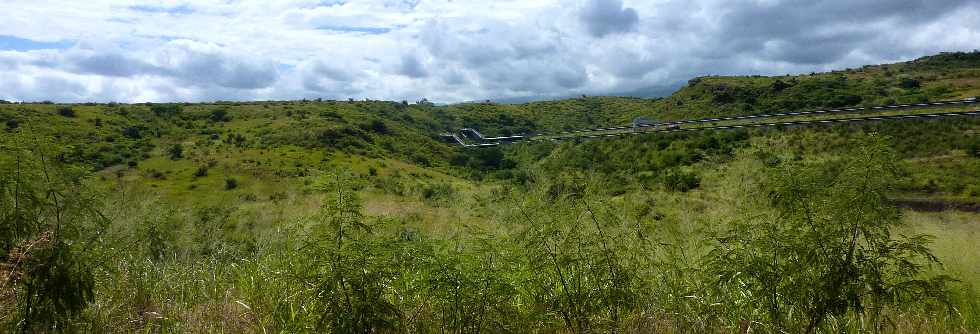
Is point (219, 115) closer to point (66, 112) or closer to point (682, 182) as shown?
point (66, 112)

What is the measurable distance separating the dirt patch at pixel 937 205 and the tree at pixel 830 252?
75.6 ft

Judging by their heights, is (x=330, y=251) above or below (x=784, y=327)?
above

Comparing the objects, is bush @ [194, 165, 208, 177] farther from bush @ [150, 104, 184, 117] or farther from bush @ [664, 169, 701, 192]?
bush @ [664, 169, 701, 192]

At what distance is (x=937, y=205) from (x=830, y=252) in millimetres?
26494

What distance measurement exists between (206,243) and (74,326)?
381 inches

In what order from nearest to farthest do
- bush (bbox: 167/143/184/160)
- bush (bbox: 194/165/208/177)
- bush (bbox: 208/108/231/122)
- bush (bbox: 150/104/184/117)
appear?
bush (bbox: 194/165/208/177) → bush (bbox: 167/143/184/160) → bush (bbox: 150/104/184/117) → bush (bbox: 208/108/231/122)

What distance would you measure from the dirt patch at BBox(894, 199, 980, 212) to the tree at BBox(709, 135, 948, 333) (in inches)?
907

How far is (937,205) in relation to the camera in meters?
23.8

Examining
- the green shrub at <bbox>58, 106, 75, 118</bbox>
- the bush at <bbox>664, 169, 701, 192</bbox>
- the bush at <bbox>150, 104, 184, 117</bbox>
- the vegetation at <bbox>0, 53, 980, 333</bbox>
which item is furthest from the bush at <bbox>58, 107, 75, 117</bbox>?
the vegetation at <bbox>0, 53, 980, 333</bbox>

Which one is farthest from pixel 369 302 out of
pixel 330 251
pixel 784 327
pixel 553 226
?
pixel 784 327

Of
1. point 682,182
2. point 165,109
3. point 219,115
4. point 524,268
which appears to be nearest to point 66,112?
point 165,109

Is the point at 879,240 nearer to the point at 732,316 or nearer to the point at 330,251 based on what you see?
the point at 732,316

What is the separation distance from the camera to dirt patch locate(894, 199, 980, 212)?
22.6 metres

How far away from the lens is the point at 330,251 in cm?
384
